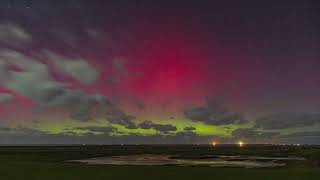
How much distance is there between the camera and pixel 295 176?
148 feet

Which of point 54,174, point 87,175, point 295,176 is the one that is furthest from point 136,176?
point 295,176

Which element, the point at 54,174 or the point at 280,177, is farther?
the point at 54,174

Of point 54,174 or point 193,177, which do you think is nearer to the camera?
point 193,177

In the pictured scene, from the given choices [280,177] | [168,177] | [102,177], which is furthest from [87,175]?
[280,177]

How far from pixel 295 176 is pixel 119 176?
19.3 m

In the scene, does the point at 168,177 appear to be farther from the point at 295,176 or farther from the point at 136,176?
the point at 295,176

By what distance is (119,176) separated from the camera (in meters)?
45.9

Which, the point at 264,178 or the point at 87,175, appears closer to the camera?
the point at 264,178

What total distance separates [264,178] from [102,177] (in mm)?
17350

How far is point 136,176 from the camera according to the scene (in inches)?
1785

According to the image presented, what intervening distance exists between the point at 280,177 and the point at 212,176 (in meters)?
7.24

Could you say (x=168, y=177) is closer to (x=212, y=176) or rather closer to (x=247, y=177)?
(x=212, y=176)

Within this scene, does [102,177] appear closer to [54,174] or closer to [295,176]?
[54,174]

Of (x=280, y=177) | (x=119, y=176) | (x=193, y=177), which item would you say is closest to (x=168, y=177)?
(x=193, y=177)
